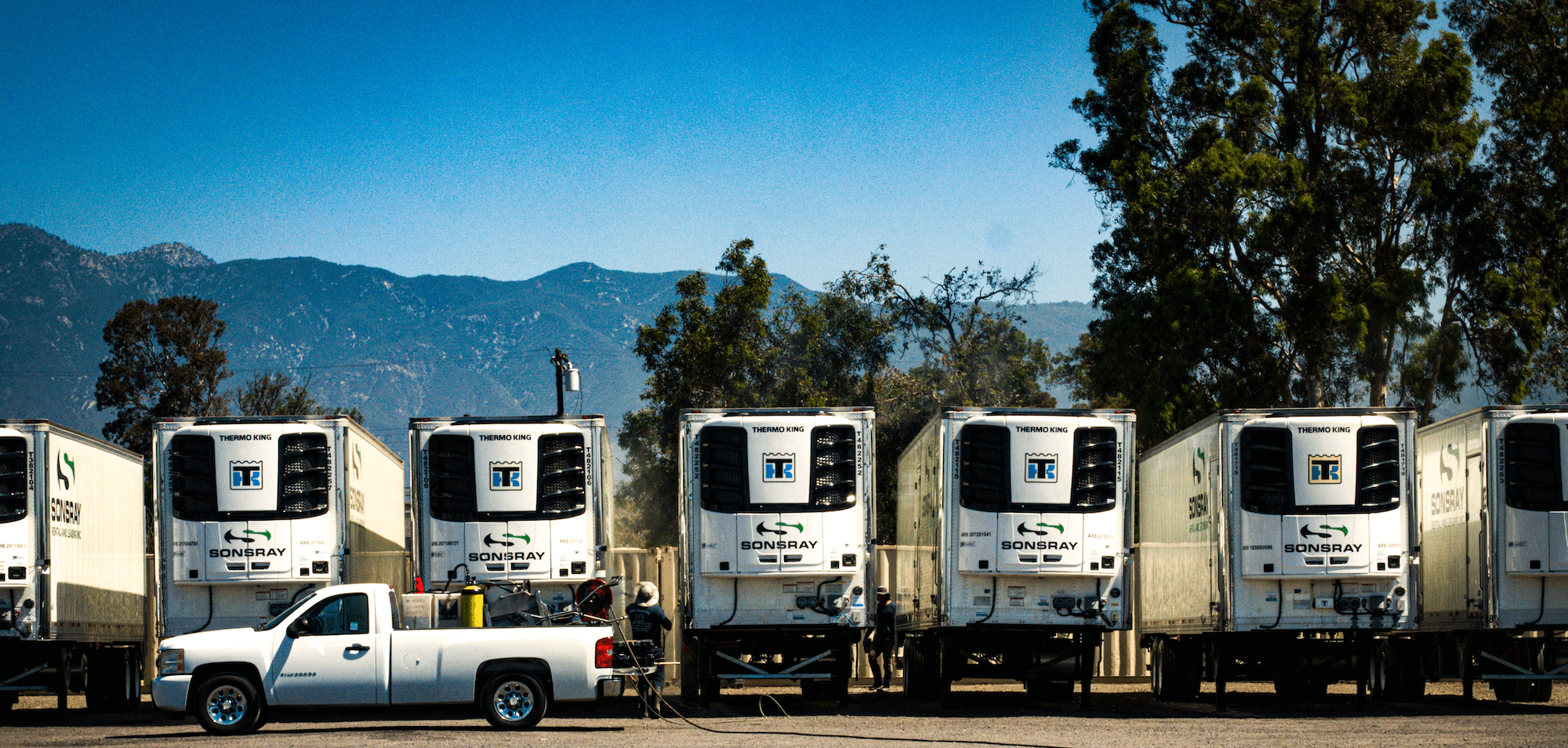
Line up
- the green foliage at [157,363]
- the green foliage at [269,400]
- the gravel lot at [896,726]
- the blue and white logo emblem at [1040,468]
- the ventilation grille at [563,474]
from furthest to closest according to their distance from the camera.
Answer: the green foliage at [269,400], the green foliage at [157,363], the ventilation grille at [563,474], the blue and white logo emblem at [1040,468], the gravel lot at [896,726]

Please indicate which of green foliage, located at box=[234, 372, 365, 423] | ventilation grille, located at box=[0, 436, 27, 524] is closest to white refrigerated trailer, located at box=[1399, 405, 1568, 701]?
ventilation grille, located at box=[0, 436, 27, 524]

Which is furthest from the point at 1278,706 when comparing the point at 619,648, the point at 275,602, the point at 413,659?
the point at 275,602

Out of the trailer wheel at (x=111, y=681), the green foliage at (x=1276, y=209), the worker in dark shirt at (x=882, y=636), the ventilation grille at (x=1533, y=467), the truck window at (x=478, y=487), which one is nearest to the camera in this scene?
the ventilation grille at (x=1533, y=467)

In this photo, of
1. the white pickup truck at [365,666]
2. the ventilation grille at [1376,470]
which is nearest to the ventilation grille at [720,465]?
the white pickup truck at [365,666]

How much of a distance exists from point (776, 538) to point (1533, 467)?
8.46 metres

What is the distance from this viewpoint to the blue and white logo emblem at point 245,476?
1705cm

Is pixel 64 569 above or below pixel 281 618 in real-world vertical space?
above

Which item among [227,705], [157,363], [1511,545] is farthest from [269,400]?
[1511,545]

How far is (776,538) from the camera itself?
1697 centimetres

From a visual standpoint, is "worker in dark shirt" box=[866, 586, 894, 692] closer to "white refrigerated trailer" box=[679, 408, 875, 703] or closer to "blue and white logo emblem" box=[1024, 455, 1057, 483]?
"white refrigerated trailer" box=[679, 408, 875, 703]

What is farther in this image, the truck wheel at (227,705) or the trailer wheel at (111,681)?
the trailer wheel at (111,681)

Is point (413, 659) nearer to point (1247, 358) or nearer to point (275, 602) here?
point (275, 602)

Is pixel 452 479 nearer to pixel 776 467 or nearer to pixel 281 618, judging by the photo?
pixel 281 618

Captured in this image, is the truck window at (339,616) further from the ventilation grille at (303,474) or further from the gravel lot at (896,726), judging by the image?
the ventilation grille at (303,474)
